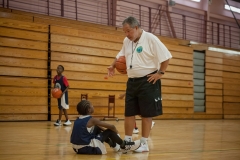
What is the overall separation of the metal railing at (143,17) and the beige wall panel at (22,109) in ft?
10.4

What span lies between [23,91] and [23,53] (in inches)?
47.1

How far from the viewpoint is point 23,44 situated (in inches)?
426

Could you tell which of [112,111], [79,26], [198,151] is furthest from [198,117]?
[198,151]

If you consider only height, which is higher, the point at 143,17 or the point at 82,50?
the point at 143,17

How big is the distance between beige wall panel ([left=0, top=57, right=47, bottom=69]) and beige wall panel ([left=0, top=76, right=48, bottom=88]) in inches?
16.5

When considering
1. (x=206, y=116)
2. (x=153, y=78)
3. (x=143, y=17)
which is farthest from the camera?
(x=206, y=116)

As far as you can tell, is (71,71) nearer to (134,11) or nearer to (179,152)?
(134,11)

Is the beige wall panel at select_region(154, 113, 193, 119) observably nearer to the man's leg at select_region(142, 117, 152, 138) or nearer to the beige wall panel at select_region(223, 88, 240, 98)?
the beige wall panel at select_region(223, 88, 240, 98)

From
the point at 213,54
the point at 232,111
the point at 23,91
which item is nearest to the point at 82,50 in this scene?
the point at 23,91

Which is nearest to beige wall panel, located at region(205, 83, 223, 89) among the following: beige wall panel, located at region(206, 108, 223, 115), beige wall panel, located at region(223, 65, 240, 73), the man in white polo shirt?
beige wall panel, located at region(223, 65, 240, 73)

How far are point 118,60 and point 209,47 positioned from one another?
12.4m

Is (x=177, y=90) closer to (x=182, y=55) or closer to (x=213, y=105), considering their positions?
(x=182, y=55)

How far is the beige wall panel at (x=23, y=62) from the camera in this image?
1047 centimetres

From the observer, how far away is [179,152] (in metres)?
4.00
